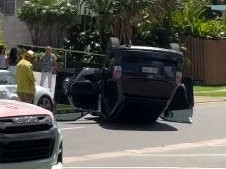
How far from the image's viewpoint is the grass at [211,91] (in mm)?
30000

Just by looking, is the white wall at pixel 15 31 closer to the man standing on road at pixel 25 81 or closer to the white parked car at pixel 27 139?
the man standing on road at pixel 25 81

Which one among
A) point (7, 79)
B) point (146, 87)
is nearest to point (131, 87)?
point (146, 87)

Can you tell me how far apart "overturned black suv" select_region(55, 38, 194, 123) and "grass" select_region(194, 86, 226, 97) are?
40.5 feet

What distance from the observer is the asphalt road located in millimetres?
11484

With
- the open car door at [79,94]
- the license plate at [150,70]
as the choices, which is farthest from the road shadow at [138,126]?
the license plate at [150,70]

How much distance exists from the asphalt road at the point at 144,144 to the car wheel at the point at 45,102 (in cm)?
71

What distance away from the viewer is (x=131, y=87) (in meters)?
16.6

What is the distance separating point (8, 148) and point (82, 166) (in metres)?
3.71

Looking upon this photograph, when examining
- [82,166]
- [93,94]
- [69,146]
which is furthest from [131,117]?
[82,166]

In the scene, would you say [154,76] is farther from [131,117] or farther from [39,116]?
[39,116]

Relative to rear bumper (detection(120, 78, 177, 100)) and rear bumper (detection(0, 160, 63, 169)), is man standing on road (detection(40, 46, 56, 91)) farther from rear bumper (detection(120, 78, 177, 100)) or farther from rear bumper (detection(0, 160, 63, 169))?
rear bumper (detection(0, 160, 63, 169))

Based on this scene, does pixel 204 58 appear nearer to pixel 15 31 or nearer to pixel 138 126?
pixel 15 31

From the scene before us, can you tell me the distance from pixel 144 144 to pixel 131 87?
9.24ft

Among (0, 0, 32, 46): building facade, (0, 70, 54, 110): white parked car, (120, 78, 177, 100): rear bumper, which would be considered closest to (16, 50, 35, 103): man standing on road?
(0, 70, 54, 110): white parked car
